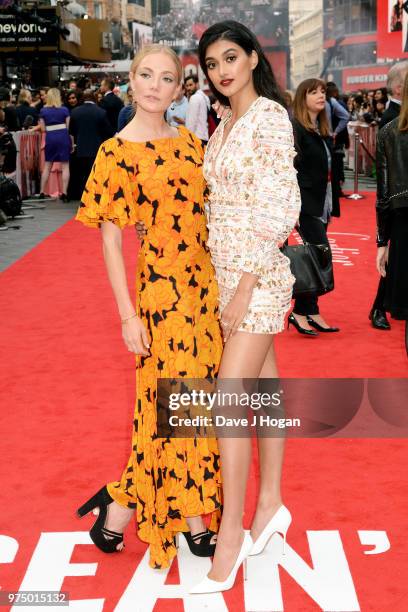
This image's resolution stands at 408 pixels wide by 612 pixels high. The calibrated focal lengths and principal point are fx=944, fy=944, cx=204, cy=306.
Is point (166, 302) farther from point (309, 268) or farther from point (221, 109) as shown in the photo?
point (309, 268)

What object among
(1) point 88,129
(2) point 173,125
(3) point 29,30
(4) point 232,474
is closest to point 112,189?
(4) point 232,474

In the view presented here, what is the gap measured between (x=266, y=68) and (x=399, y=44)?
22.9 m

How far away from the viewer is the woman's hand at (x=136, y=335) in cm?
305

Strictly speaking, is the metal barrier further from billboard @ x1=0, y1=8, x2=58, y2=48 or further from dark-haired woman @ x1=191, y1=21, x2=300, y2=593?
dark-haired woman @ x1=191, y1=21, x2=300, y2=593

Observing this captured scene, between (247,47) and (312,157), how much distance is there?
337cm

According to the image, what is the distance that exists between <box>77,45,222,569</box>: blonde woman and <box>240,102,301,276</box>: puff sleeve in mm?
285

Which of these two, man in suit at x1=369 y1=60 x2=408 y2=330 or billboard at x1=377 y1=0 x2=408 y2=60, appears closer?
man in suit at x1=369 y1=60 x2=408 y2=330

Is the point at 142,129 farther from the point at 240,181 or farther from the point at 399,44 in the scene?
the point at 399,44

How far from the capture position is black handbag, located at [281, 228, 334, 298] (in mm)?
5867

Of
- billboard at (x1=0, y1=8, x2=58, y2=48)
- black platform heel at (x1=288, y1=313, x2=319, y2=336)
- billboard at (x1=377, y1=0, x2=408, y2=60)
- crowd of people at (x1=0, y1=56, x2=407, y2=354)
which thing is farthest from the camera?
billboard at (x1=0, y1=8, x2=58, y2=48)

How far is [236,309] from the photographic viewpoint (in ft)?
9.60

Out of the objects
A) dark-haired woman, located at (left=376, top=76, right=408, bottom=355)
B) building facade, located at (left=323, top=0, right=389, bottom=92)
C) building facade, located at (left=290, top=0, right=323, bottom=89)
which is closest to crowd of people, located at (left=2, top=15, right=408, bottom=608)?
dark-haired woman, located at (left=376, top=76, right=408, bottom=355)

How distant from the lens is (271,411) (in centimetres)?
327

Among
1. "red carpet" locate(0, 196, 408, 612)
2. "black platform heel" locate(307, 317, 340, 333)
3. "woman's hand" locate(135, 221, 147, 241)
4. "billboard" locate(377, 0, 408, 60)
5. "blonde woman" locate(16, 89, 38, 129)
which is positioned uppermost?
"billboard" locate(377, 0, 408, 60)
